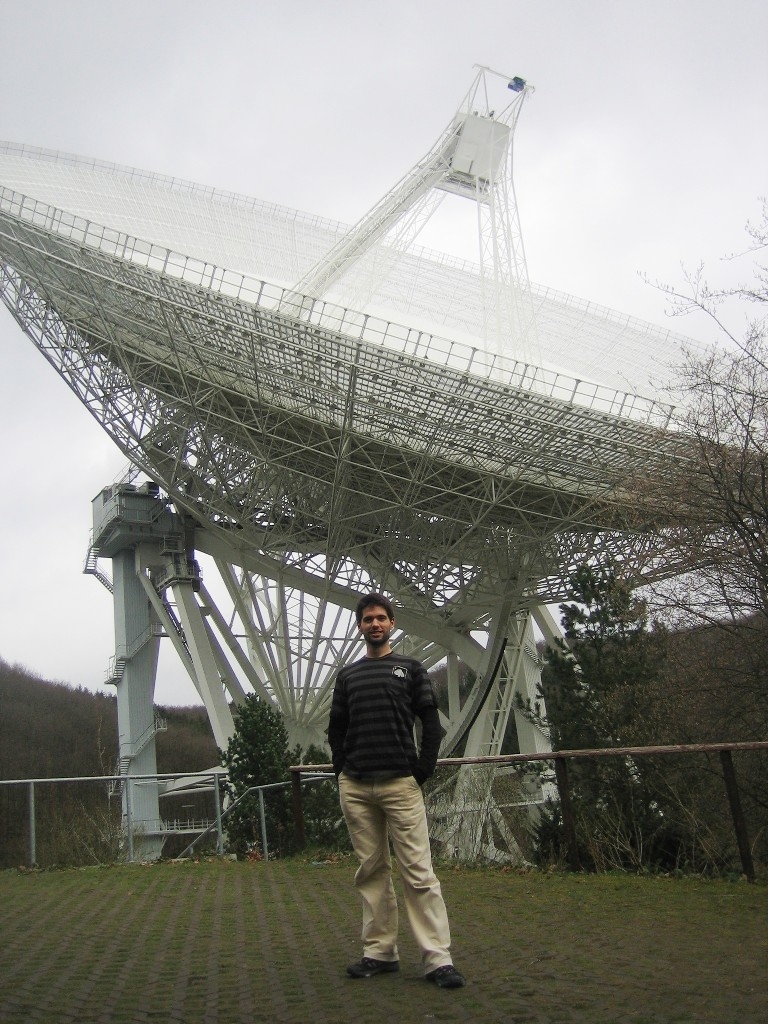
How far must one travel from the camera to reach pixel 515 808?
1285cm

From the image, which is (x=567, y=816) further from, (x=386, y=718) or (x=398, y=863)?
(x=386, y=718)

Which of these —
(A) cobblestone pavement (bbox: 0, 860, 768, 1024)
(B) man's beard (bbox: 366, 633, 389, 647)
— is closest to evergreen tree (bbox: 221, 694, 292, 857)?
(A) cobblestone pavement (bbox: 0, 860, 768, 1024)

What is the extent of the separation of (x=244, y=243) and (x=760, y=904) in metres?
23.1

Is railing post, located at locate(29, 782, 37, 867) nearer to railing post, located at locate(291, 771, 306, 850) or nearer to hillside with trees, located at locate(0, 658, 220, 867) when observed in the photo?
railing post, located at locate(291, 771, 306, 850)

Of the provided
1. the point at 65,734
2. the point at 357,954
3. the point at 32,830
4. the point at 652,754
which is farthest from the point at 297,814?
the point at 65,734

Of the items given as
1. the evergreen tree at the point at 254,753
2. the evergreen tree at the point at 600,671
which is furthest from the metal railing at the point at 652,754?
the evergreen tree at the point at 254,753

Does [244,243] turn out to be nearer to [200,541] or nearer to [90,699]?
[200,541]

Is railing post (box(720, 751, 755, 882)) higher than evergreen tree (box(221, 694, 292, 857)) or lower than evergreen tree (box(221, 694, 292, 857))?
lower

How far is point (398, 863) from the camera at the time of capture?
16.7 feet

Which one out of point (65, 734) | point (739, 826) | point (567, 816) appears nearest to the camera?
point (739, 826)

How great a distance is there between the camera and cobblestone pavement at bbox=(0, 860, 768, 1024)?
416 cm

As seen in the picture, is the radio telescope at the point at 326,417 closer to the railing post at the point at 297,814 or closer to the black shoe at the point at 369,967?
the railing post at the point at 297,814

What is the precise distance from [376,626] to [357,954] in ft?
5.65

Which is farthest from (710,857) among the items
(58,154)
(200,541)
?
(200,541)
